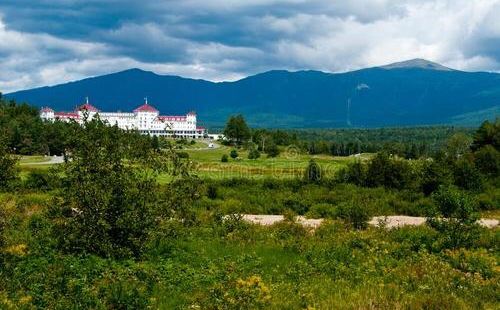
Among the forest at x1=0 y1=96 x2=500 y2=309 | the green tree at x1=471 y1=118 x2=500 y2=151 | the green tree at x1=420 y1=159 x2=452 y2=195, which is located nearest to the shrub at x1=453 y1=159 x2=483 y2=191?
the green tree at x1=420 y1=159 x2=452 y2=195

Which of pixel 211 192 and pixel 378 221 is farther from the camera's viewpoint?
pixel 211 192

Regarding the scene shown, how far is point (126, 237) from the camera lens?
15406 millimetres

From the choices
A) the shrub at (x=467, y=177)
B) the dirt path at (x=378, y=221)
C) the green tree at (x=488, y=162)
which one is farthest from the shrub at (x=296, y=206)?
the green tree at (x=488, y=162)

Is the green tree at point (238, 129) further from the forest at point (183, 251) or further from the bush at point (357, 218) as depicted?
the forest at point (183, 251)

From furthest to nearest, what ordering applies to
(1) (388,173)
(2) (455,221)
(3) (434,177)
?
(1) (388,173), (3) (434,177), (2) (455,221)

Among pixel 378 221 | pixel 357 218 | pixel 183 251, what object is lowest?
pixel 378 221

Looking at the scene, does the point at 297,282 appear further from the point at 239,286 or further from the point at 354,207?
the point at 354,207

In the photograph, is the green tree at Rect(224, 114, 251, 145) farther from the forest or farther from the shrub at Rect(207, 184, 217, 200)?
the forest

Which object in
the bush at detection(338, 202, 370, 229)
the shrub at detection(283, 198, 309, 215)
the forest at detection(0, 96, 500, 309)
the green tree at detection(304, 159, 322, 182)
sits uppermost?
the forest at detection(0, 96, 500, 309)

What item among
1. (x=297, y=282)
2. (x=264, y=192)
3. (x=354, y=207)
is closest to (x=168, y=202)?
(x=297, y=282)

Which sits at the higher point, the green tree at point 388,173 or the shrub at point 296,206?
the green tree at point 388,173

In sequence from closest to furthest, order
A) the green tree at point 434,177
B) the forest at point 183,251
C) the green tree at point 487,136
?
the forest at point 183,251
the green tree at point 434,177
the green tree at point 487,136

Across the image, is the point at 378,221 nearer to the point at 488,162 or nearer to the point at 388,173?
the point at 388,173

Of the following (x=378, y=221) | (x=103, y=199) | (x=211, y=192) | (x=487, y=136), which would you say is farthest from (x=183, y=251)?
(x=487, y=136)
